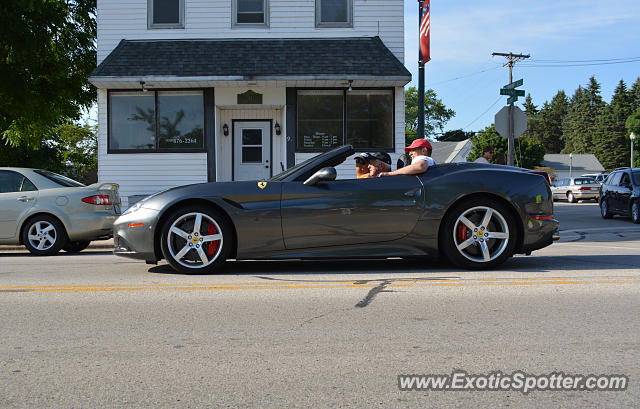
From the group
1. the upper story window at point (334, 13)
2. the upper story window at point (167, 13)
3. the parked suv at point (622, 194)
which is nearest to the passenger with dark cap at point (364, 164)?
the upper story window at point (334, 13)

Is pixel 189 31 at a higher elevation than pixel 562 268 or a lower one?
higher

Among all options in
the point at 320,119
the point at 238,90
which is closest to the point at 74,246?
the point at 238,90

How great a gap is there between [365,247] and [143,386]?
3.49 m

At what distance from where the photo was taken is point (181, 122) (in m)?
15.7

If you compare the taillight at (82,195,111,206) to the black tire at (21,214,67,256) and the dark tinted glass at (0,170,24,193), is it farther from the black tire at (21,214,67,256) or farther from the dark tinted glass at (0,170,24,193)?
the dark tinted glass at (0,170,24,193)

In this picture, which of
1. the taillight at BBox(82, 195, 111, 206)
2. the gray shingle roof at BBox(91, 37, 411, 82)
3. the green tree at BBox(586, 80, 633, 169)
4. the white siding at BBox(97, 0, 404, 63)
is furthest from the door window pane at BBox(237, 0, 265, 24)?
the green tree at BBox(586, 80, 633, 169)

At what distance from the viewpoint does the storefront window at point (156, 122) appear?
15.6m

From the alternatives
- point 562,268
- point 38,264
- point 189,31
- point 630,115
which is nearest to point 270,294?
point 562,268

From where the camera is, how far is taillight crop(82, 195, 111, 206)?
9.81 metres

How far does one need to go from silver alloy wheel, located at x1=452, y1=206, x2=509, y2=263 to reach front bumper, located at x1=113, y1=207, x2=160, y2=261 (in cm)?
309

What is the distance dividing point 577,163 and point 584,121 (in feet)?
90.4

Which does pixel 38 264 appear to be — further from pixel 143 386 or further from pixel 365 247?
pixel 143 386

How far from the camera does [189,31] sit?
16.0 m

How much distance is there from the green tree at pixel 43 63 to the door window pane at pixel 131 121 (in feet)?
8.06
